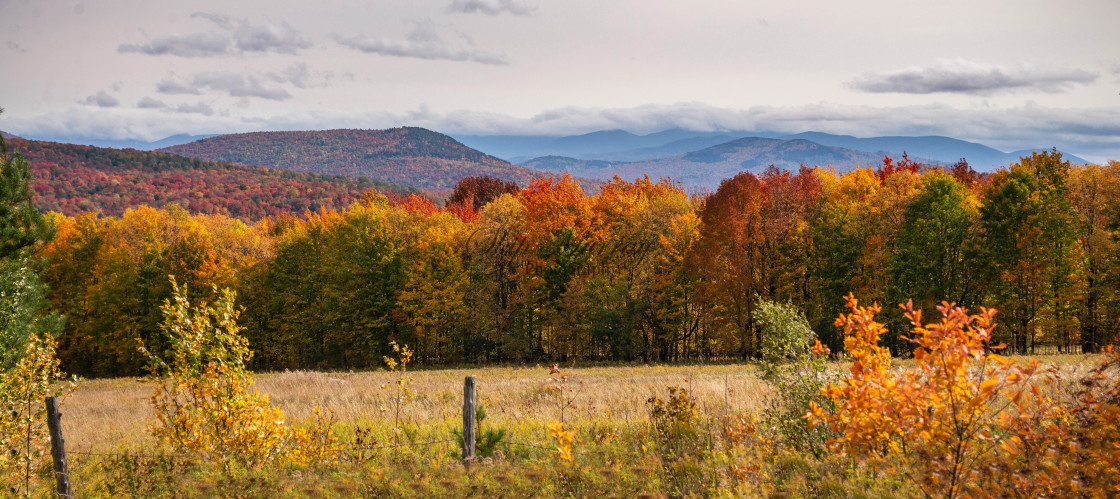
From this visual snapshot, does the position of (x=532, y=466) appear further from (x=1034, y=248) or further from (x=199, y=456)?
(x=1034, y=248)

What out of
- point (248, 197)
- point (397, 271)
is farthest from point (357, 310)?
point (248, 197)

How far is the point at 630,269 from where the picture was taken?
47.2m

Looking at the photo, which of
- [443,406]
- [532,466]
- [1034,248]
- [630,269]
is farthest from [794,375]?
[630,269]

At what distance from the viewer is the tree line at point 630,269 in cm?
3622

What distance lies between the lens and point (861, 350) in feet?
20.4

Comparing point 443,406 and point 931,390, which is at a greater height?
point 931,390

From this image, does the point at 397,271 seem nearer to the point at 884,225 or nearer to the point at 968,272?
the point at 884,225

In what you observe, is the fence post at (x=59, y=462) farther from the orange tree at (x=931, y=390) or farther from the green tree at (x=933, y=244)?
the green tree at (x=933, y=244)

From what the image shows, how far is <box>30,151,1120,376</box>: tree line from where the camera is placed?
36.2m

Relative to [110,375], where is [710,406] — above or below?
above

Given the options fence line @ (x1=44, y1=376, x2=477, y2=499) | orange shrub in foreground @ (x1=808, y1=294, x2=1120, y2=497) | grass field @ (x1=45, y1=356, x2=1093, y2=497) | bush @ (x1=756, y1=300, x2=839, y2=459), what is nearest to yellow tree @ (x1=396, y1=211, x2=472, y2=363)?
grass field @ (x1=45, y1=356, x2=1093, y2=497)

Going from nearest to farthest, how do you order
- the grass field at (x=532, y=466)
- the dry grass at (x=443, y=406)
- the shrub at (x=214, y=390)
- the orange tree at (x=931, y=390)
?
the orange tree at (x=931, y=390) < the grass field at (x=532, y=466) < the shrub at (x=214, y=390) < the dry grass at (x=443, y=406)

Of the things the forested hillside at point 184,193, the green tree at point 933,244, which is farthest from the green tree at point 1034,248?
the forested hillside at point 184,193

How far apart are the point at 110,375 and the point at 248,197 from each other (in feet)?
384
